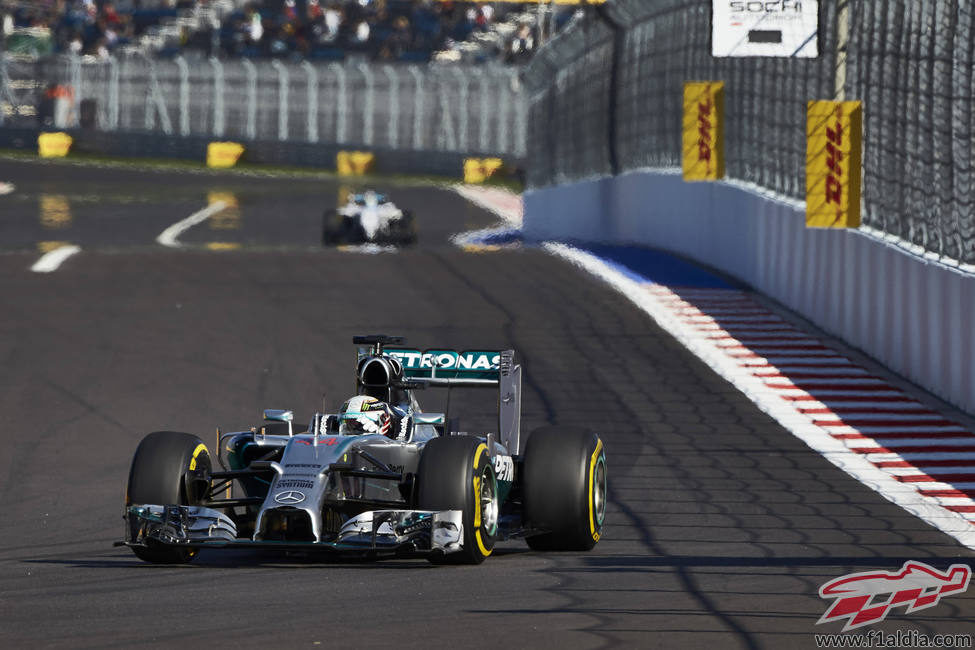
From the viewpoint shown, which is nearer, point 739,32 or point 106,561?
point 106,561

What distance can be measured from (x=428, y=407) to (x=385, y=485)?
19.2 ft

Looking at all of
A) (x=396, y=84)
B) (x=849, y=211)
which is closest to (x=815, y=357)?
(x=849, y=211)

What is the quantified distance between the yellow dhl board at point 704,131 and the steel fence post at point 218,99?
119 ft

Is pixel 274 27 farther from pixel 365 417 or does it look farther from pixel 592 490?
pixel 592 490

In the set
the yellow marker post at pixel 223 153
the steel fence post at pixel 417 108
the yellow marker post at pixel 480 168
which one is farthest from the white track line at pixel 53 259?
the yellow marker post at pixel 223 153

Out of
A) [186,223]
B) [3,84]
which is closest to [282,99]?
[3,84]

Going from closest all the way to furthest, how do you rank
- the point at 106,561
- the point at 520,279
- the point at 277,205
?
the point at 106,561, the point at 520,279, the point at 277,205

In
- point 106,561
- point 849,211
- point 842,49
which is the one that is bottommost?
point 106,561

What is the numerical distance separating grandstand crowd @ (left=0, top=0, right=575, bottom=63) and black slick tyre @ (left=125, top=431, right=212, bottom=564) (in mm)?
55140

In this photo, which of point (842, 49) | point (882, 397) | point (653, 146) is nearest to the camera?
point (882, 397)

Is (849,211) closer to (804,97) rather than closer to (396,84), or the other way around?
(804,97)

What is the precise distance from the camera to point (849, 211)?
52.6 feet

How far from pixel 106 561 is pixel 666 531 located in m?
3.10

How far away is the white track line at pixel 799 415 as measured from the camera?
10.8 metres
